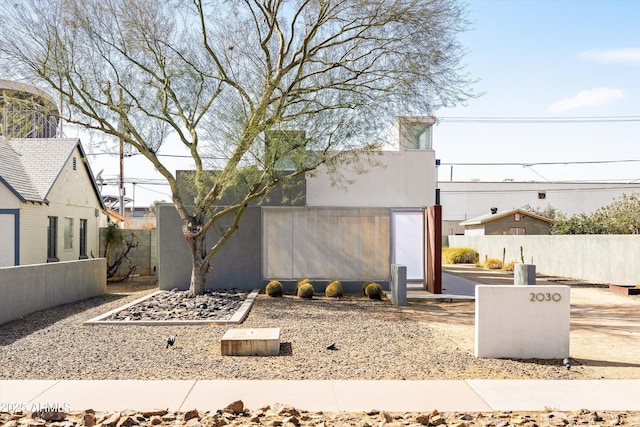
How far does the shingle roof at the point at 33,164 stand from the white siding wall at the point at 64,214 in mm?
297

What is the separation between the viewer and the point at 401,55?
44.5ft

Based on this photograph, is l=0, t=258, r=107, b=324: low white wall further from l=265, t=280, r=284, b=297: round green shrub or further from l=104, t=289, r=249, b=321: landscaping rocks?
l=265, t=280, r=284, b=297: round green shrub

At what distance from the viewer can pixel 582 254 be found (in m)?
23.0

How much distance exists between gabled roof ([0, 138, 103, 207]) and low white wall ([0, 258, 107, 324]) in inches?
161

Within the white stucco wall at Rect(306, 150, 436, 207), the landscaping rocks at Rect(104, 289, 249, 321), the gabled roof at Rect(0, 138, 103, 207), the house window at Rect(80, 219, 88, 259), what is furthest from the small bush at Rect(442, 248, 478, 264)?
the landscaping rocks at Rect(104, 289, 249, 321)

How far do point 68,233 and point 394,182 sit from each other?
42.5 feet

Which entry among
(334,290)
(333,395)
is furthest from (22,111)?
(333,395)

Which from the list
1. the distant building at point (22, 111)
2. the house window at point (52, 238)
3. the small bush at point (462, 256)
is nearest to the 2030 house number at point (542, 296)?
the distant building at point (22, 111)

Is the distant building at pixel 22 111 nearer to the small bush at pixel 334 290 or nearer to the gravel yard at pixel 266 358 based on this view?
the gravel yard at pixel 266 358

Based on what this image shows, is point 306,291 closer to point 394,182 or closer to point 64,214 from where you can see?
point 394,182

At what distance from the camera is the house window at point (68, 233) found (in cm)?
2211

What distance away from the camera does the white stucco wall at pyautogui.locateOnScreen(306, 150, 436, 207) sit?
16.7 metres

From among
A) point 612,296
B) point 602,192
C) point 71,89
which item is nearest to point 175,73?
point 71,89

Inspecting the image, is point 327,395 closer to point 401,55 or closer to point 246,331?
point 246,331
